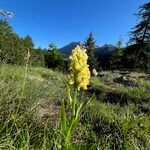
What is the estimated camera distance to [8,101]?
151 inches

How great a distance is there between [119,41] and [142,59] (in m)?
33.1

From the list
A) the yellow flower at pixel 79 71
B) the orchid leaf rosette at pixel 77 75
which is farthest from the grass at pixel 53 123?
the yellow flower at pixel 79 71

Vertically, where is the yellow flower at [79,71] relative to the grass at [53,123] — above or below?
above

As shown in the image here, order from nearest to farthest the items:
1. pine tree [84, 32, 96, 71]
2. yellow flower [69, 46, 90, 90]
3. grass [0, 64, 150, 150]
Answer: yellow flower [69, 46, 90, 90]
grass [0, 64, 150, 150]
pine tree [84, 32, 96, 71]

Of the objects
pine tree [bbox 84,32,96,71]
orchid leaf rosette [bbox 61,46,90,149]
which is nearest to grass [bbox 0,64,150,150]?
orchid leaf rosette [bbox 61,46,90,149]

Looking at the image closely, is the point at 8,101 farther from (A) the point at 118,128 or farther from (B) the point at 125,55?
(B) the point at 125,55

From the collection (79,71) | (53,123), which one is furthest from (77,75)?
(53,123)

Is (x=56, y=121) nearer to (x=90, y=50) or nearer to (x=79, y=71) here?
(x=79, y=71)

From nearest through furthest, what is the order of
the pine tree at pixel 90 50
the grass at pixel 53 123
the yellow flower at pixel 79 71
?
the yellow flower at pixel 79 71, the grass at pixel 53 123, the pine tree at pixel 90 50

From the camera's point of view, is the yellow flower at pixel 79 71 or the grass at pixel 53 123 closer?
the yellow flower at pixel 79 71

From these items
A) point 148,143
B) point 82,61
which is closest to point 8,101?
point 82,61

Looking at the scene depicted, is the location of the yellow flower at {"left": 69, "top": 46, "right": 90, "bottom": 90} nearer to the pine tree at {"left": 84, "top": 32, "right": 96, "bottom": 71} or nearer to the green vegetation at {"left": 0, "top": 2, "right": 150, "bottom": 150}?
the green vegetation at {"left": 0, "top": 2, "right": 150, "bottom": 150}

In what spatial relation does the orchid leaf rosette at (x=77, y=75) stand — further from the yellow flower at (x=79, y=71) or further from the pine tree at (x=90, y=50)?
the pine tree at (x=90, y=50)

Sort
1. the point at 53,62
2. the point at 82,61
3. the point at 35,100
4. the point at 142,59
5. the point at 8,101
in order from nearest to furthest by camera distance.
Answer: the point at 82,61, the point at 8,101, the point at 35,100, the point at 142,59, the point at 53,62
